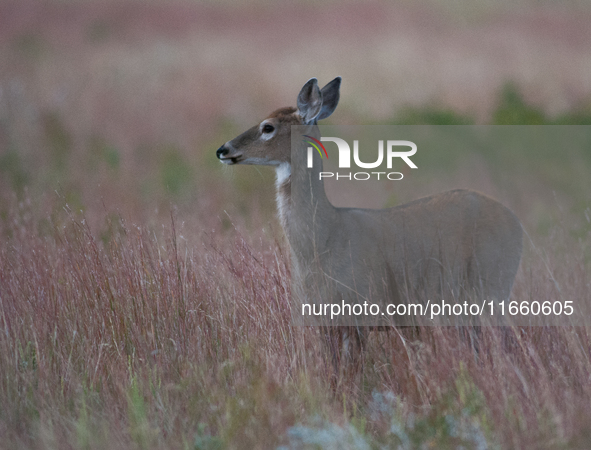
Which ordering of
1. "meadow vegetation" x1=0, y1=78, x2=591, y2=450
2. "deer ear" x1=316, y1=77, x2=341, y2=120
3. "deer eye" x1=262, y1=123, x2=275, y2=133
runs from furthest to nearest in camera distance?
1. "deer ear" x1=316, y1=77, x2=341, y2=120
2. "deer eye" x1=262, y1=123, x2=275, y2=133
3. "meadow vegetation" x1=0, y1=78, x2=591, y2=450

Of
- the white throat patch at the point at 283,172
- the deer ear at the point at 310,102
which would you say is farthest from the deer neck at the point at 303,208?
the deer ear at the point at 310,102

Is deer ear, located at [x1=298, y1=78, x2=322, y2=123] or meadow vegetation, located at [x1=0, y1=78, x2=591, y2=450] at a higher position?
deer ear, located at [x1=298, y1=78, x2=322, y2=123]

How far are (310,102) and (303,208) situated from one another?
0.65 meters

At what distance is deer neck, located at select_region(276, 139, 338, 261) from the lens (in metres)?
4.67

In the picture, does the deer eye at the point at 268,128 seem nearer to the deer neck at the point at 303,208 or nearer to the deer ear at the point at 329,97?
the deer neck at the point at 303,208

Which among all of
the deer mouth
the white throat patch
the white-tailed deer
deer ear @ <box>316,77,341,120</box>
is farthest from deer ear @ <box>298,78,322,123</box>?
the deer mouth

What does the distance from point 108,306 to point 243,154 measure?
1278 mm

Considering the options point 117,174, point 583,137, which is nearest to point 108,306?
point 117,174

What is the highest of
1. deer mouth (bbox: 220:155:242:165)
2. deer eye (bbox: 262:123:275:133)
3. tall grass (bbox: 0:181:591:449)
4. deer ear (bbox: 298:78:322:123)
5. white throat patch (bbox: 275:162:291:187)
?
deer ear (bbox: 298:78:322:123)

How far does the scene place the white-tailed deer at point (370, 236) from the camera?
4613 mm

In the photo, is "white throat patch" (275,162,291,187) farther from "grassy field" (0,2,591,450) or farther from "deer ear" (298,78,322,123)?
"grassy field" (0,2,591,450)

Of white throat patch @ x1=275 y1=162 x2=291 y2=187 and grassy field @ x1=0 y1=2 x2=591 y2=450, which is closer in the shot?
grassy field @ x1=0 y1=2 x2=591 y2=450

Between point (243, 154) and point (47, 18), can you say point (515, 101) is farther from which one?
point (243, 154)

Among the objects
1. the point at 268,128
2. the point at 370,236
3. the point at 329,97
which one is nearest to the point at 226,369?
the point at 370,236
